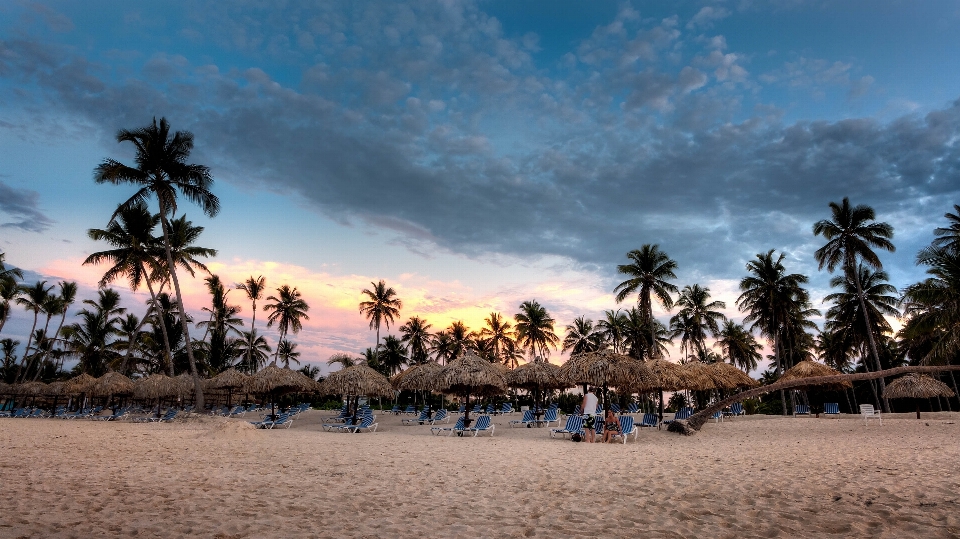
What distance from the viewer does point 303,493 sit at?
21.0ft

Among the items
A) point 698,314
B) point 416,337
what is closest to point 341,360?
point 416,337

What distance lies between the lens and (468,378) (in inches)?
655

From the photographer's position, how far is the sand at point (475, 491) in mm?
4871

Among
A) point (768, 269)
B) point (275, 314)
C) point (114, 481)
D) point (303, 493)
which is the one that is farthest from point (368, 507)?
point (275, 314)

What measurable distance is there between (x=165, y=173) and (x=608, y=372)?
23.2m

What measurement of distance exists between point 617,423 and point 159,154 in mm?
24133

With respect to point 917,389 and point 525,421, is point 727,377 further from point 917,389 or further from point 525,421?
point 525,421

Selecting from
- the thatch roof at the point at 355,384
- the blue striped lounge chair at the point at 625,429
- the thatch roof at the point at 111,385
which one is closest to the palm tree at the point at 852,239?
the blue striped lounge chair at the point at 625,429

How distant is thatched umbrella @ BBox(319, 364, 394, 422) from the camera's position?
1941 cm

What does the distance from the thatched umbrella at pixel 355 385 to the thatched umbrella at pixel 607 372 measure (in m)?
7.79

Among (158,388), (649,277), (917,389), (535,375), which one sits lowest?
(158,388)

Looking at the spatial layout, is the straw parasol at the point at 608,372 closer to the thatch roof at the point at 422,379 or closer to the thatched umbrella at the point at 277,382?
the thatch roof at the point at 422,379

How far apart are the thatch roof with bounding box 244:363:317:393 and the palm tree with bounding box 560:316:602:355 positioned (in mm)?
26530

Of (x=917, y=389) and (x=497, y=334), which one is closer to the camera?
Answer: (x=917, y=389)
